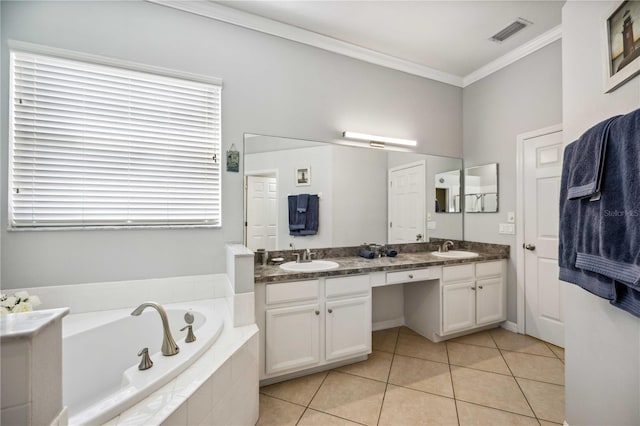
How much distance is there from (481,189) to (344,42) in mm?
2182

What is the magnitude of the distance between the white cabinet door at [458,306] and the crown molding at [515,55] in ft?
7.66

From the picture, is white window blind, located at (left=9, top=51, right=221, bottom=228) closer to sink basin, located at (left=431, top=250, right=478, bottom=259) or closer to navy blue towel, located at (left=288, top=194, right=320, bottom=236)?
navy blue towel, located at (left=288, top=194, right=320, bottom=236)

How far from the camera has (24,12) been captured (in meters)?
1.71

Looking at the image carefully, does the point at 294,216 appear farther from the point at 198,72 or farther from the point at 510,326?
the point at 510,326

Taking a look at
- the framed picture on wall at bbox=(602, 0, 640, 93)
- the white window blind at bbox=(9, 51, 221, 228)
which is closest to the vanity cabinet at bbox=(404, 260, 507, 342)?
the framed picture on wall at bbox=(602, 0, 640, 93)

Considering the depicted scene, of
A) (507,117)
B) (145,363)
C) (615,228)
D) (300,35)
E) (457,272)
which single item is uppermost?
(300,35)

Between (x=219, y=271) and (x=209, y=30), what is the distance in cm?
193

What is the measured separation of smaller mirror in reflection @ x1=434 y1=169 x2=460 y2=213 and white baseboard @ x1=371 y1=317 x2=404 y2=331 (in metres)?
1.30

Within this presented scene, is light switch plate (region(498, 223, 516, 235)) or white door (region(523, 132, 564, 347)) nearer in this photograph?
white door (region(523, 132, 564, 347))

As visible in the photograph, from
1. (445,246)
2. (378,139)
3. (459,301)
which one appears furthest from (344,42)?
(459,301)

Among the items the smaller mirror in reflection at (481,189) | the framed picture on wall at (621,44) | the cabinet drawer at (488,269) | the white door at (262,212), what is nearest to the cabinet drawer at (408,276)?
the cabinet drawer at (488,269)

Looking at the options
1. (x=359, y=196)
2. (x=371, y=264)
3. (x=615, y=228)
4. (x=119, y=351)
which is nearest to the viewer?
(x=615, y=228)

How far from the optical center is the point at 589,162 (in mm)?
1154

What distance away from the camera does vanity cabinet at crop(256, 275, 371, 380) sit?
186 centimetres
